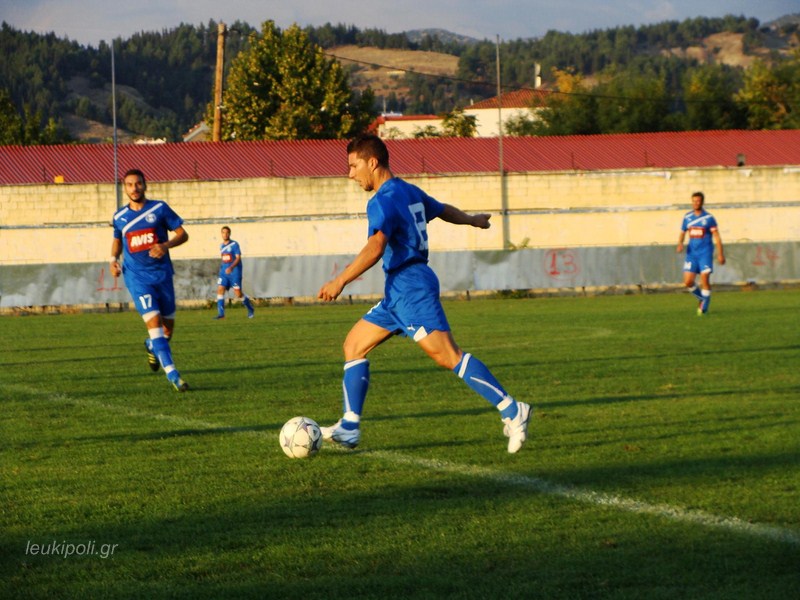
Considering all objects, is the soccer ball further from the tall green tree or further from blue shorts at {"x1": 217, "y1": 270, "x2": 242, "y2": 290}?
the tall green tree

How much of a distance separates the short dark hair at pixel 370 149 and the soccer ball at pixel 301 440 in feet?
5.48

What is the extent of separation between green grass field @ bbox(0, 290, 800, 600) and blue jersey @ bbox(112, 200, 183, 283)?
45.7 inches

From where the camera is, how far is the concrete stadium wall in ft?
111

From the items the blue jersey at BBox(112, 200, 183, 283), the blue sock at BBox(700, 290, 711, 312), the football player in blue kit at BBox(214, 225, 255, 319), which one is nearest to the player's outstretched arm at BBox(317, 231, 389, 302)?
the blue jersey at BBox(112, 200, 183, 283)

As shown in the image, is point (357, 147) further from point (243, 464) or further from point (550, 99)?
point (550, 99)

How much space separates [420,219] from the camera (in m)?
6.91

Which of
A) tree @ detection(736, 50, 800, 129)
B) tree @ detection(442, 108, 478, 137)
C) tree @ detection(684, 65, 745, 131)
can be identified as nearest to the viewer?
tree @ detection(442, 108, 478, 137)

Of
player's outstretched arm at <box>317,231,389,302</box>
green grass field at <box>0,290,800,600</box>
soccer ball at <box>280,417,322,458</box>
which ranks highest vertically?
player's outstretched arm at <box>317,231,389,302</box>

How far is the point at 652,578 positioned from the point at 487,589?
66cm

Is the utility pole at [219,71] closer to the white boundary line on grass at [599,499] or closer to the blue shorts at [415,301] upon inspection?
the blue shorts at [415,301]

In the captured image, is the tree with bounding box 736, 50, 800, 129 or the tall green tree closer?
the tree with bounding box 736, 50, 800, 129

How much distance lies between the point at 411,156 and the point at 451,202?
6.12m

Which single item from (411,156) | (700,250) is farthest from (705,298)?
(411,156)

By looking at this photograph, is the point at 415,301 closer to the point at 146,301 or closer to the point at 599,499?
the point at 599,499
